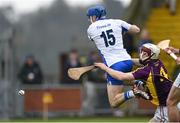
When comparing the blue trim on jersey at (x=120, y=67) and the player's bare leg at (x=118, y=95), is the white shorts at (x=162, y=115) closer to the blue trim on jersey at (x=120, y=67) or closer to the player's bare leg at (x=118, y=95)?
the player's bare leg at (x=118, y=95)

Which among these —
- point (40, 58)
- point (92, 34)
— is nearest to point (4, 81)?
point (40, 58)

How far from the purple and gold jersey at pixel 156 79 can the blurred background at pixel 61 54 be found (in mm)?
7588

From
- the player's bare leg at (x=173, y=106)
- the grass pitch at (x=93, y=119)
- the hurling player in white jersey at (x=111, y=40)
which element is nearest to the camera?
the player's bare leg at (x=173, y=106)

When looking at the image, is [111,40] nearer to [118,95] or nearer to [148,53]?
[118,95]

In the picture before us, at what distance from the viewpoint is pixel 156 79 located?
550 inches

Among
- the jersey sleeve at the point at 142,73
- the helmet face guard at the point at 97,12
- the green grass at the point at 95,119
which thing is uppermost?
the helmet face guard at the point at 97,12

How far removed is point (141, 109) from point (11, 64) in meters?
3.68

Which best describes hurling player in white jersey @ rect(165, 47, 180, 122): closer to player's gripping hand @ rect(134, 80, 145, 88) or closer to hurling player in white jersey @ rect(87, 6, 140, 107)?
player's gripping hand @ rect(134, 80, 145, 88)

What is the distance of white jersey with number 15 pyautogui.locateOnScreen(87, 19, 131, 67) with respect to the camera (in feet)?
52.6

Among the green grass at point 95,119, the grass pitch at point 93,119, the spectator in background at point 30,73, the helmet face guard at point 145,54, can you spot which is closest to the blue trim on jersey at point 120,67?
the helmet face guard at point 145,54

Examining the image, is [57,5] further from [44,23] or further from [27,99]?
[27,99]

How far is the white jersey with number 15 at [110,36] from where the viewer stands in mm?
16031

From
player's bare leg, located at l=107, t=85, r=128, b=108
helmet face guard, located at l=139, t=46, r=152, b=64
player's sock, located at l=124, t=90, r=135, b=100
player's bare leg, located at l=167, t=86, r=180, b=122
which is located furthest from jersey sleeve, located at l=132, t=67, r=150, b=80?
player's bare leg, located at l=107, t=85, r=128, b=108

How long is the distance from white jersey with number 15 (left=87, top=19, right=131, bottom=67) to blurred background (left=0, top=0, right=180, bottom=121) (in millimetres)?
5572
